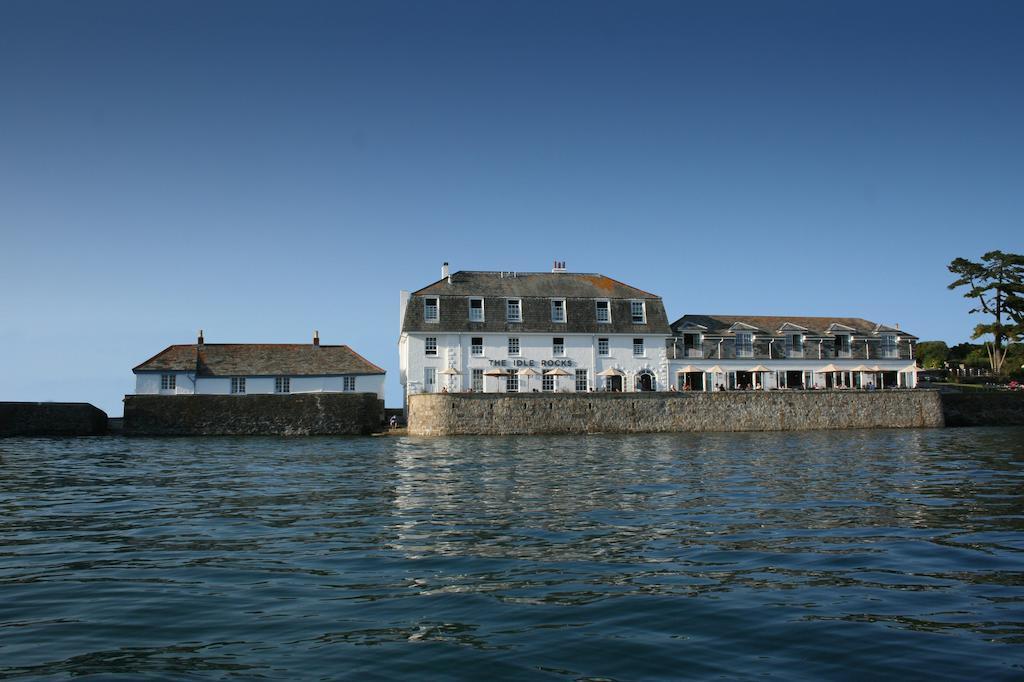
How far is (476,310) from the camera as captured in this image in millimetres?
49875

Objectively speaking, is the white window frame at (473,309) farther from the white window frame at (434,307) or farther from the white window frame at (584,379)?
the white window frame at (584,379)

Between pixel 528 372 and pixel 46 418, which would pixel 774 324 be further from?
pixel 46 418

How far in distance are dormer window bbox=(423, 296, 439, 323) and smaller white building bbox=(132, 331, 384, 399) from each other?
4.88 m

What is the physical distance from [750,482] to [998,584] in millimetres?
10427

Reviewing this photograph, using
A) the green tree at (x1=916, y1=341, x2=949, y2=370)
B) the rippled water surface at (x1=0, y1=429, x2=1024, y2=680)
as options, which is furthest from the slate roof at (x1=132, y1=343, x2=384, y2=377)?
the green tree at (x1=916, y1=341, x2=949, y2=370)

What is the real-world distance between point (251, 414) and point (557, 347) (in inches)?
757

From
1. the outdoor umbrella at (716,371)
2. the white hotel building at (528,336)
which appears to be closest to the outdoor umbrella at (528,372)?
the white hotel building at (528,336)

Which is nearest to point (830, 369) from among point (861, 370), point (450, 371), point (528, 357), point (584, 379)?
point (861, 370)

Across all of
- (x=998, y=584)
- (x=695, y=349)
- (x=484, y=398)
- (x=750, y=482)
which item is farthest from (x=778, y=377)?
(x=998, y=584)

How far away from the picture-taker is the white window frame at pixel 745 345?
53.2 m

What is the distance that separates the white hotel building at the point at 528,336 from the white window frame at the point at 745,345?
5.42 metres

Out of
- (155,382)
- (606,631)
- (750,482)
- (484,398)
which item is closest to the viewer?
(606,631)

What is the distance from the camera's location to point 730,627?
688 cm

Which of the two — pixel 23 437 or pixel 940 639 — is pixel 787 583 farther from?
pixel 23 437
